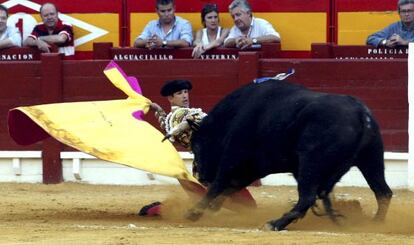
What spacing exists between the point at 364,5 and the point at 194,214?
4.20m

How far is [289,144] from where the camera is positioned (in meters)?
8.26

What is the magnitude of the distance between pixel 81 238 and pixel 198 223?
1.25m

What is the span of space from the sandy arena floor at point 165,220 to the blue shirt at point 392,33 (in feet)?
4.63

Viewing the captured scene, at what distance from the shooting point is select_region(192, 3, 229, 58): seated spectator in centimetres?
1195

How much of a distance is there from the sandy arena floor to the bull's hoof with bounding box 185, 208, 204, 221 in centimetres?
4

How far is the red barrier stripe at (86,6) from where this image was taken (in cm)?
1300

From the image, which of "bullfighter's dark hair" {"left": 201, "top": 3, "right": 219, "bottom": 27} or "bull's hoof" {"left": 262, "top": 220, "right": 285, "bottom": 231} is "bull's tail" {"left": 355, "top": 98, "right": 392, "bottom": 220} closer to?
"bull's hoof" {"left": 262, "top": 220, "right": 285, "bottom": 231}

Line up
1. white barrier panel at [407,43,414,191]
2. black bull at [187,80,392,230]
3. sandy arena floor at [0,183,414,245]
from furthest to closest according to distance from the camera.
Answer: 1. white barrier panel at [407,43,414,191]
2. black bull at [187,80,392,230]
3. sandy arena floor at [0,183,414,245]

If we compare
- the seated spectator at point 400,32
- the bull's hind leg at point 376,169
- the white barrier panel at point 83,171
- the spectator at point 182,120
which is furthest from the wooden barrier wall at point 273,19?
the bull's hind leg at point 376,169

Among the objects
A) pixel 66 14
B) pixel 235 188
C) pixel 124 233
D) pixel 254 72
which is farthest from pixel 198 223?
pixel 66 14

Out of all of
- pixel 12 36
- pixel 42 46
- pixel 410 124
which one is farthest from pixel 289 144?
pixel 12 36

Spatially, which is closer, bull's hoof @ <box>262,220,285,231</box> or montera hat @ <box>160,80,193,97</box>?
bull's hoof @ <box>262,220,285,231</box>

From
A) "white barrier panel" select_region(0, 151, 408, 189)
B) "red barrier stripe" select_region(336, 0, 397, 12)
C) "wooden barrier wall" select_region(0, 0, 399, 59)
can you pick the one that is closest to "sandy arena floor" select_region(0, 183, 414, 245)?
"white barrier panel" select_region(0, 151, 408, 189)

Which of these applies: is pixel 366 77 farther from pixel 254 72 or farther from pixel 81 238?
pixel 81 238
